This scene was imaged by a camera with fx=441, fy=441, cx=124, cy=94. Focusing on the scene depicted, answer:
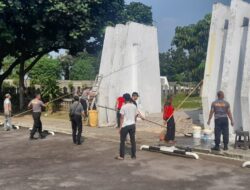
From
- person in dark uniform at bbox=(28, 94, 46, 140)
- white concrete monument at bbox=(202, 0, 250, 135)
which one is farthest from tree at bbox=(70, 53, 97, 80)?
white concrete monument at bbox=(202, 0, 250, 135)

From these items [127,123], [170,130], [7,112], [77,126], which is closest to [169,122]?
[170,130]

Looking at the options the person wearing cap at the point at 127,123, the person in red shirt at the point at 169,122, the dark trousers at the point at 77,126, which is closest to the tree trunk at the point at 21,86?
the dark trousers at the point at 77,126

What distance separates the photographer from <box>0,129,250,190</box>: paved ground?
9094 millimetres

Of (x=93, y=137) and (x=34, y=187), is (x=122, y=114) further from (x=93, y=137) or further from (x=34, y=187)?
(x=93, y=137)

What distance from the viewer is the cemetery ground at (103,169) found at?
914 centimetres

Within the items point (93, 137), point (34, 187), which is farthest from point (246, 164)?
point (93, 137)

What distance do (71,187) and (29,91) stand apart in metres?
23.8

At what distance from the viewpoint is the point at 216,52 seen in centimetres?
1541

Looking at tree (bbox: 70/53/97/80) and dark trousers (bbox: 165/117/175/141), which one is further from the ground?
tree (bbox: 70/53/97/80)

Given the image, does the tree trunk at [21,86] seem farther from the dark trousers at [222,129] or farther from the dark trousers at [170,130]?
the dark trousers at [222,129]

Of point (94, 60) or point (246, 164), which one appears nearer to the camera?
point (246, 164)

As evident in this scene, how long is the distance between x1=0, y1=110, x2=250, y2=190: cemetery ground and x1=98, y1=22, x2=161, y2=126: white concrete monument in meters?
4.31

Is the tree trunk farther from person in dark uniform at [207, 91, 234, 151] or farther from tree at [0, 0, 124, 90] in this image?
person in dark uniform at [207, 91, 234, 151]

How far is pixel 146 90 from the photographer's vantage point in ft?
67.7
